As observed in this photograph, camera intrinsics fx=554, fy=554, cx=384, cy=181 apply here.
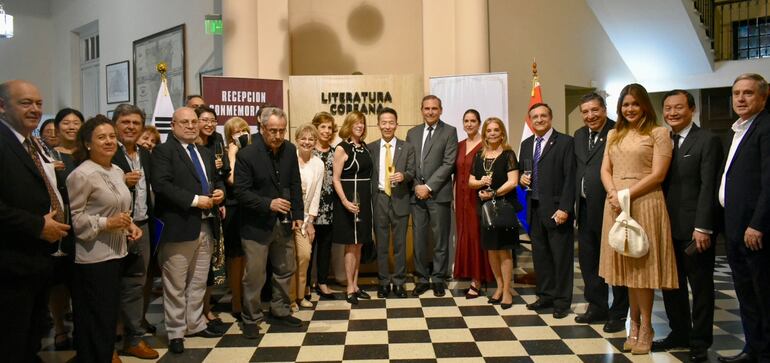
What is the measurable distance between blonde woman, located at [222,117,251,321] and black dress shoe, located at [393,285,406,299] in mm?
1365

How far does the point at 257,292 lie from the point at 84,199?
1.45 m

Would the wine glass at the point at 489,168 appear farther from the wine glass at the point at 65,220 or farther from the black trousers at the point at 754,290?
the wine glass at the point at 65,220

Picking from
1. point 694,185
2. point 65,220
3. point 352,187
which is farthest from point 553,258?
point 65,220

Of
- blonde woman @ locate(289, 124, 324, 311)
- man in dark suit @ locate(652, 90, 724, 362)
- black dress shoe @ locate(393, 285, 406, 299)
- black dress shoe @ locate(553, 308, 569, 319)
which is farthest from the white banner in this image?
man in dark suit @ locate(652, 90, 724, 362)

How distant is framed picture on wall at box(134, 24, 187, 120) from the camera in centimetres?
828

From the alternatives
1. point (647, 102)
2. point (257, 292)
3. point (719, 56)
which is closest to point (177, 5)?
point (257, 292)

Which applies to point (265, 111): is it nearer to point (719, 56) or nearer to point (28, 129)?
point (28, 129)

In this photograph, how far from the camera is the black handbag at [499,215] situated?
176 inches

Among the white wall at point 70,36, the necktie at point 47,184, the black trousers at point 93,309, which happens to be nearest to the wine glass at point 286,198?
the black trousers at point 93,309

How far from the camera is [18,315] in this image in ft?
8.41

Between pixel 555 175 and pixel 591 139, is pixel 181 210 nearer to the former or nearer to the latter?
pixel 555 175

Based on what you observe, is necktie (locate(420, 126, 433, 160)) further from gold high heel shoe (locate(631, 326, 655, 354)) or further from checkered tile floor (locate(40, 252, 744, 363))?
gold high heel shoe (locate(631, 326, 655, 354))

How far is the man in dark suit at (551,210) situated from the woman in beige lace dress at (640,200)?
0.71 metres

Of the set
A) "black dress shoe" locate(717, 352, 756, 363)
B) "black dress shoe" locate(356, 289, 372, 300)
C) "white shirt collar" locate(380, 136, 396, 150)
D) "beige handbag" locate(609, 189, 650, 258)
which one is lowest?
"black dress shoe" locate(717, 352, 756, 363)
